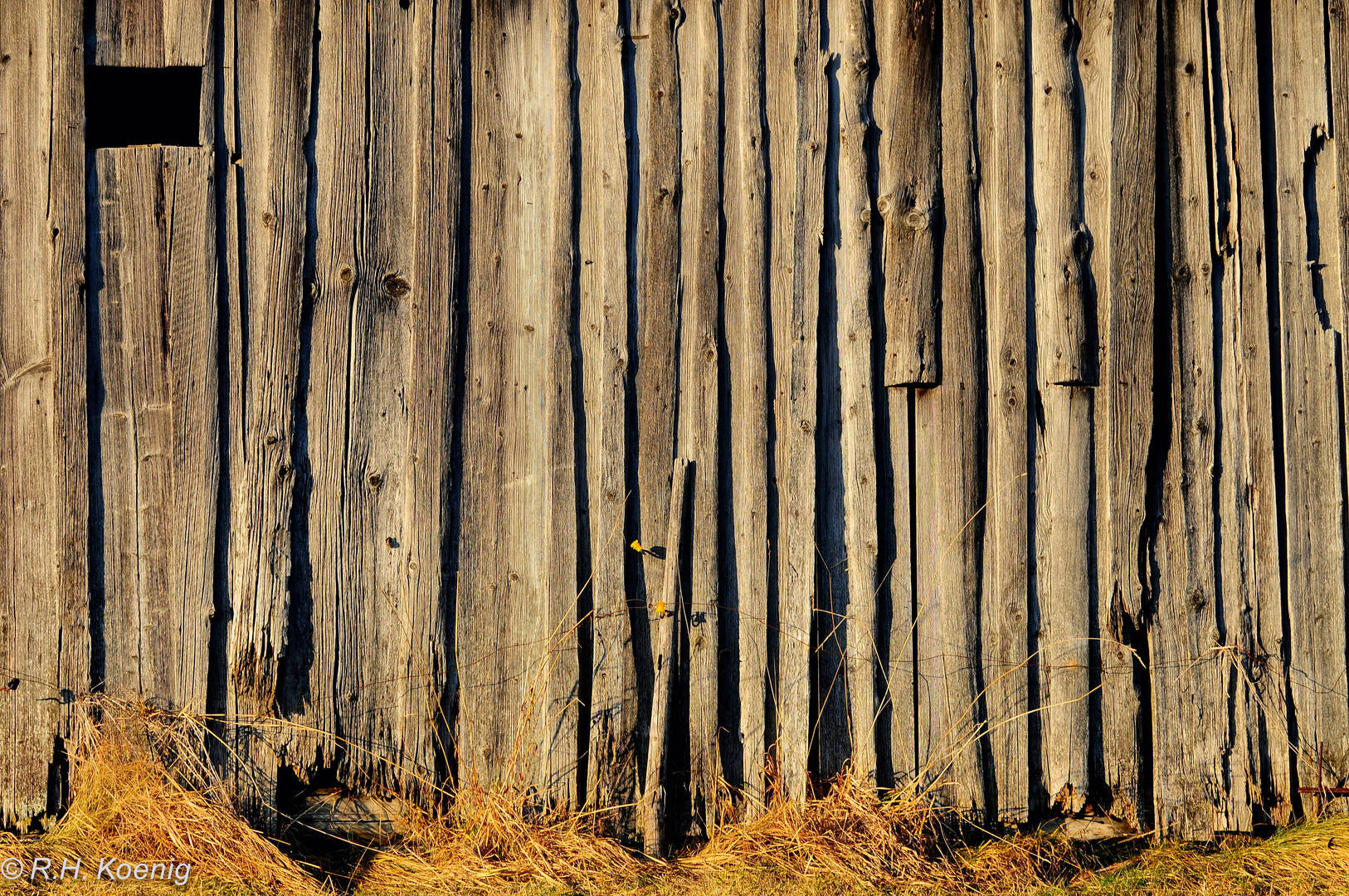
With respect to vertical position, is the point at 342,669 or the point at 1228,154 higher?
the point at 1228,154

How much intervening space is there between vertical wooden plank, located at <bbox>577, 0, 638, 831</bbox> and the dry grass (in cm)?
29

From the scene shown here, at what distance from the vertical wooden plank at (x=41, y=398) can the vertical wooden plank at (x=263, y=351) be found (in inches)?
21.0

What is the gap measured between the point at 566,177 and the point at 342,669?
1.91m

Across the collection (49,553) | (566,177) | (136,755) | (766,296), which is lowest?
(136,755)

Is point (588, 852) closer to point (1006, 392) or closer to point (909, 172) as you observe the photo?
point (1006, 392)

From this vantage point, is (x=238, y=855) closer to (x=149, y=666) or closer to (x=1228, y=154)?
(x=149, y=666)

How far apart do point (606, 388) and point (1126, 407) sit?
1876 millimetres

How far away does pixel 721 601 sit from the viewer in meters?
3.43

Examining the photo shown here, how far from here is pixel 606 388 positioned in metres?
3.42

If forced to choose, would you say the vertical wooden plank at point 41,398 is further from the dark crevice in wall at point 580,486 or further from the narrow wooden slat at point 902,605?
the narrow wooden slat at point 902,605

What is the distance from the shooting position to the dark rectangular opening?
3454 millimetres

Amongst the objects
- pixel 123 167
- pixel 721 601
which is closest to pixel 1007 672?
pixel 721 601

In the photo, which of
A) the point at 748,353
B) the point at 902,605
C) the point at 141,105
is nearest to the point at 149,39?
the point at 141,105

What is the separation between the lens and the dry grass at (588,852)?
3.10 meters
